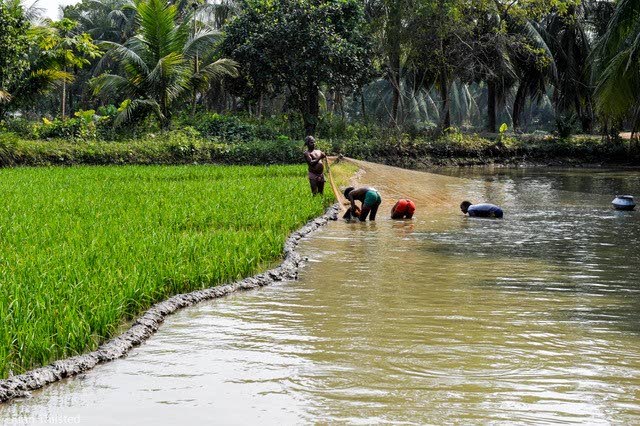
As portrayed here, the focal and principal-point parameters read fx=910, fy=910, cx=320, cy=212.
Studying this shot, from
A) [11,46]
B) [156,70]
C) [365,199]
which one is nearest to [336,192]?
[365,199]

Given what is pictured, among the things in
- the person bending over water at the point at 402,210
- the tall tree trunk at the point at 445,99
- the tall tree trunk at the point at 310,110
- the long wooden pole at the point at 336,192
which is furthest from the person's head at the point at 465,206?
the tall tree trunk at the point at 445,99

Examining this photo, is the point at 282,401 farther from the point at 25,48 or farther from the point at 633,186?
the point at 25,48

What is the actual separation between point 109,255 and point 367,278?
85.5 inches

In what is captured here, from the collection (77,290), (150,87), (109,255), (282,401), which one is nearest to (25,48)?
(150,87)

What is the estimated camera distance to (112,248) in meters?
7.52

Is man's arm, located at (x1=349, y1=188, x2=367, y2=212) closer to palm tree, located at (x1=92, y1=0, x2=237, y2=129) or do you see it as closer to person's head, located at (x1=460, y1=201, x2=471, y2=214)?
person's head, located at (x1=460, y1=201, x2=471, y2=214)

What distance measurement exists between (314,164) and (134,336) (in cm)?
861

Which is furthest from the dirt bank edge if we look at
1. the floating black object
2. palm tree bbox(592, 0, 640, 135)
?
palm tree bbox(592, 0, 640, 135)

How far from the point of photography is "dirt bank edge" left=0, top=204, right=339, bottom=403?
425 cm

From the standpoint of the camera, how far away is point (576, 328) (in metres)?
5.78

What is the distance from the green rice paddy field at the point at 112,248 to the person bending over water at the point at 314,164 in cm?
32

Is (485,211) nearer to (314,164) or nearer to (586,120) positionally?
(314,164)

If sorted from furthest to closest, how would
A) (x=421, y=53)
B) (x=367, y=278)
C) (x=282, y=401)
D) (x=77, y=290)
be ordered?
(x=421, y=53) < (x=367, y=278) < (x=77, y=290) < (x=282, y=401)

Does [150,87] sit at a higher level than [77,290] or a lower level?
higher
